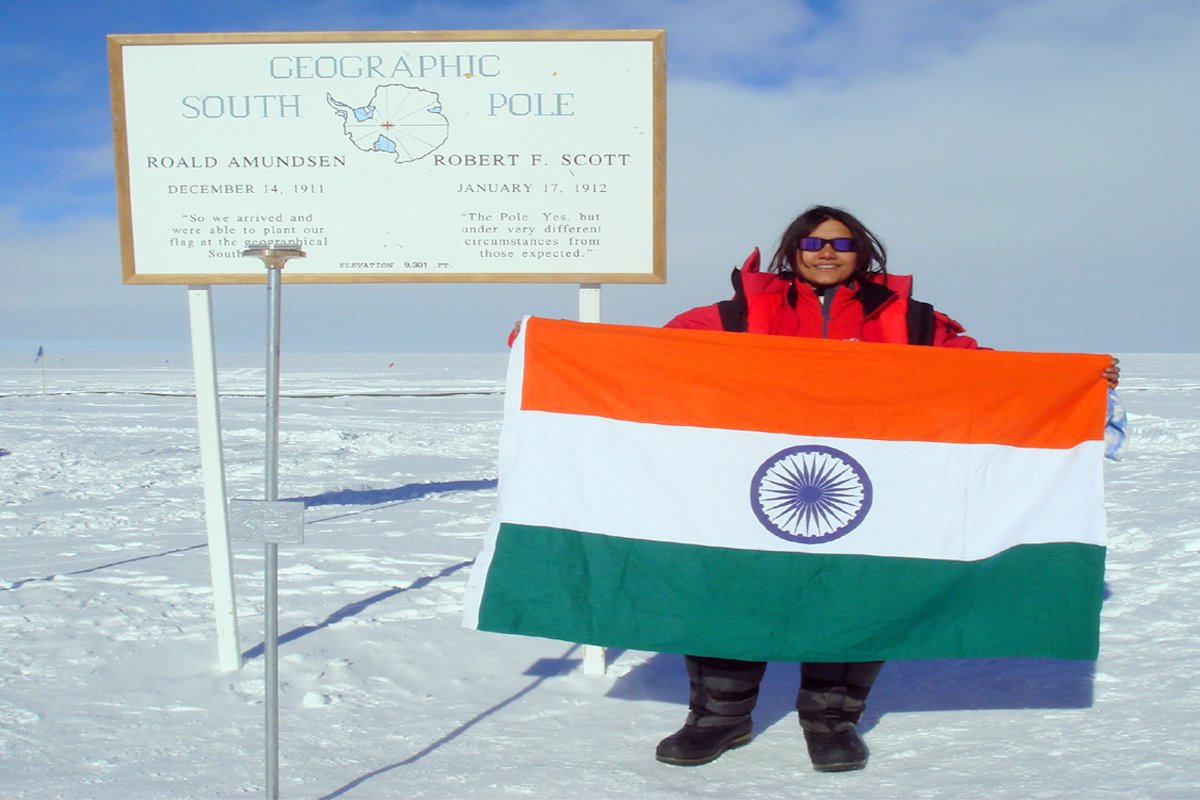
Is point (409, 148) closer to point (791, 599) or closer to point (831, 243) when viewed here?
point (831, 243)

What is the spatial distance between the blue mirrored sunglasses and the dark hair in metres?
0.02

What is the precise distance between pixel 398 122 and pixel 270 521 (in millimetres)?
2082

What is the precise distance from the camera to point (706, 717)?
3.54 meters

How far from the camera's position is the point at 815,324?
3.72 meters

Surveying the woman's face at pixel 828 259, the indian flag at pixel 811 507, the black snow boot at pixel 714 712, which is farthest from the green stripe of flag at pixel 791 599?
the woman's face at pixel 828 259

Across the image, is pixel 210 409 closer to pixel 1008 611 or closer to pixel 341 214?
pixel 341 214

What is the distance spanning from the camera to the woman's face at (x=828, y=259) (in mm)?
3592

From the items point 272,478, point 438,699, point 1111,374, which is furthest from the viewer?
point 438,699

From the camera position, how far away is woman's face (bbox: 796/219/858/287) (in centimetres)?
359

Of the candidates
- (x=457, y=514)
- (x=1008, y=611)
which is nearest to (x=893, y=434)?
(x=1008, y=611)

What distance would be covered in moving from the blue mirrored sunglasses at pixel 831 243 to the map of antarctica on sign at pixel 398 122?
1.68 metres

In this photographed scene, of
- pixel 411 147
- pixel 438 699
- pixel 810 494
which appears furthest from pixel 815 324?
pixel 438 699

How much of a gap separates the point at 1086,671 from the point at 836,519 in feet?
5.60

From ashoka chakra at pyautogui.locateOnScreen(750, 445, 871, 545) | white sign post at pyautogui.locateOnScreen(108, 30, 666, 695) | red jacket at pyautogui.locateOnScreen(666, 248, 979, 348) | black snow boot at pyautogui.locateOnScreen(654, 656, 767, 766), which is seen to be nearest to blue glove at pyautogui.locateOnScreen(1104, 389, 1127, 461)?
red jacket at pyautogui.locateOnScreen(666, 248, 979, 348)
